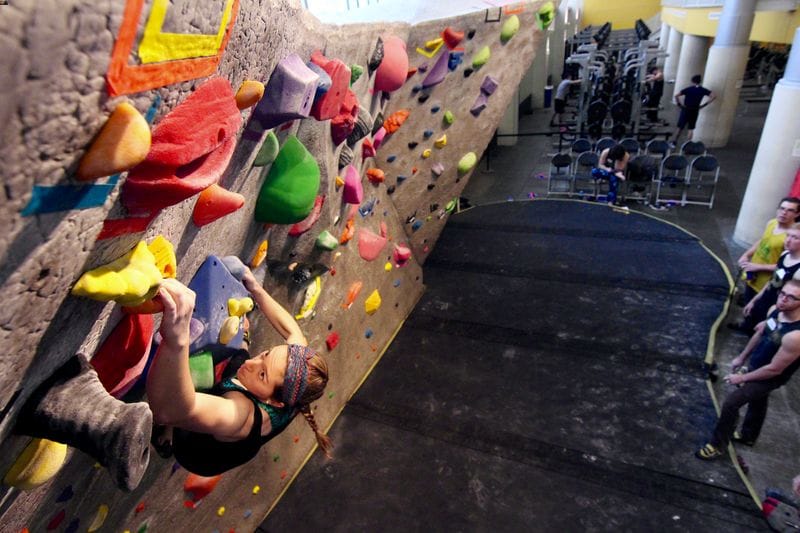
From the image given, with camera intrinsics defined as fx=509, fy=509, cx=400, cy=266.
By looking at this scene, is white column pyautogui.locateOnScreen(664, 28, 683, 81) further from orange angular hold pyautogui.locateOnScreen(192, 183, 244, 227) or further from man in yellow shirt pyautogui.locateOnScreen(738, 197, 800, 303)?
orange angular hold pyautogui.locateOnScreen(192, 183, 244, 227)

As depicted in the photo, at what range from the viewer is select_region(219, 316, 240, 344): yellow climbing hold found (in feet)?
7.70

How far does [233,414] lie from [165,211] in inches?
31.0

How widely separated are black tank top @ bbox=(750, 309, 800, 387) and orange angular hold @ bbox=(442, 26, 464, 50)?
295 cm

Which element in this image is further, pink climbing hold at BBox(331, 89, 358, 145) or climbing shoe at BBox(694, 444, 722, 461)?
climbing shoe at BBox(694, 444, 722, 461)

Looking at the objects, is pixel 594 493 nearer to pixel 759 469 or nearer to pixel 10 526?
pixel 759 469

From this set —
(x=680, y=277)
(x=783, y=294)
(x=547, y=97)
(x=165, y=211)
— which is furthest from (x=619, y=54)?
(x=165, y=211)

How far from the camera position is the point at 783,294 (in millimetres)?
3178

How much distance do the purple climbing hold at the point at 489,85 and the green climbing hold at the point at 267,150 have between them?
2494 mm

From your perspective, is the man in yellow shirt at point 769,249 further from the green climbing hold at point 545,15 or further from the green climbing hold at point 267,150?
the green climbing hold at point 267,150

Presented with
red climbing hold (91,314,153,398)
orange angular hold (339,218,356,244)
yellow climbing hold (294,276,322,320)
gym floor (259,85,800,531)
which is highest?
red climbing hold (91,314,153,398)

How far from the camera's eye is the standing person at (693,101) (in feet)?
30.6

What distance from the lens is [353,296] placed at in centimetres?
429

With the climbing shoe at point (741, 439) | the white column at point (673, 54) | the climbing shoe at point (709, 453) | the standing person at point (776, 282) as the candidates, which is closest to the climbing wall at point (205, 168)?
the standing person at point (776, 282)

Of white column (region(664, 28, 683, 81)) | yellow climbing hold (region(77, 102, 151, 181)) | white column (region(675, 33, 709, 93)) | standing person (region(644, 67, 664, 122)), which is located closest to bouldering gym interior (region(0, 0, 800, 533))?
yellow climbing hold (region(77, 102, 151, 181))
